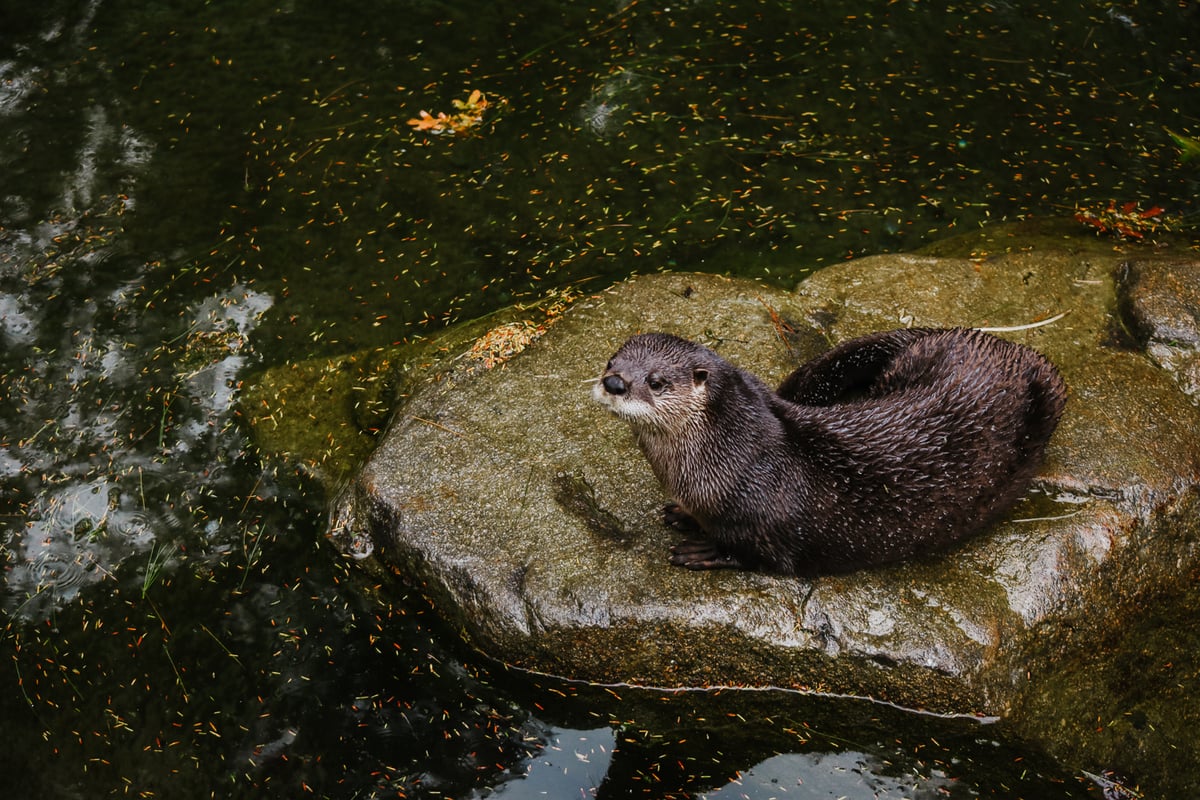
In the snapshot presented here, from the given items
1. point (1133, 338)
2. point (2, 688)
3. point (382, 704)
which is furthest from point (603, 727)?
point (1133, 338)

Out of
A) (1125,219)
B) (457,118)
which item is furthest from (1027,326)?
(457,118)

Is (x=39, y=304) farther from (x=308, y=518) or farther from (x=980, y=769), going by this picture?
(x=980, y=769)

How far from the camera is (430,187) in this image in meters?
6.61

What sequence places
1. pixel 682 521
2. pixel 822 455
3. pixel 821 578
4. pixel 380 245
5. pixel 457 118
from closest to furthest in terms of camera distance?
pixel 822 455, pixel 821 578, pixel 682 521, pixel 380 245, pixel 457 118

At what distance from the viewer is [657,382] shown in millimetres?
3820

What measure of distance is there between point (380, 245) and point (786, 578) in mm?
A: 3302

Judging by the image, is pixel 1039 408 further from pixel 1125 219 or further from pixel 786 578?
pixel 1125 219

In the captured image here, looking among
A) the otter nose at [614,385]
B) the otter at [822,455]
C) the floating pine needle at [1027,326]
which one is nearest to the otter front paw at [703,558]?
the otter at [822,455]

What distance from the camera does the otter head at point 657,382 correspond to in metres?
3.82

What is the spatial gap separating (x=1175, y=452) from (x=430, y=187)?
4.23 m

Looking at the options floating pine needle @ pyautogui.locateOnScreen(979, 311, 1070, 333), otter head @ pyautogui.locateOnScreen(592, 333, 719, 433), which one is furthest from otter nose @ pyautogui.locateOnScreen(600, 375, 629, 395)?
floating pine needle @ pyautogui.locateOnScreen(979, 311, 1070, 333)

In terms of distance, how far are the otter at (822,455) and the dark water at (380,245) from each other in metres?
0.62

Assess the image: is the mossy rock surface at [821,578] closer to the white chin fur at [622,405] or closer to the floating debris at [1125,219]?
the white chin fur at [622,405]

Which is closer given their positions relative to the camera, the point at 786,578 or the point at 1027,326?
the point at 786,578
